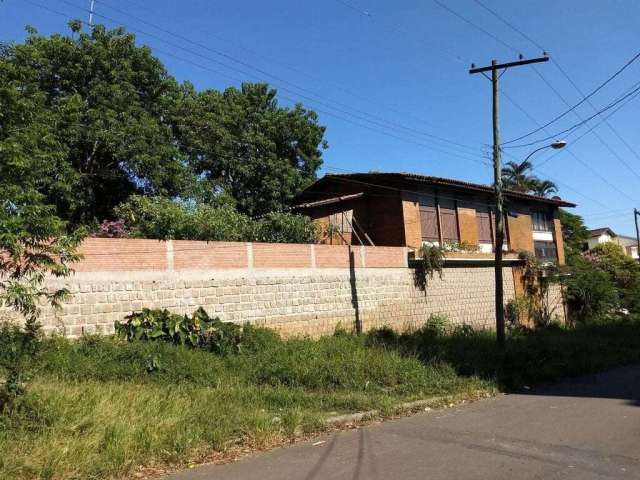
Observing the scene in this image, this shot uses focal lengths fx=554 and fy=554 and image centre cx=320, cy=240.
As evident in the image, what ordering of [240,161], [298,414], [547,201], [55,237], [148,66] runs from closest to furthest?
[55,237]
[298,414]
[148,66]
[240,161]
[547,201]

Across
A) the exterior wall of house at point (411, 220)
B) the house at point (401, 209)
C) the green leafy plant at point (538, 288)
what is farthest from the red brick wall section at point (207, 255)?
the green leafy plant at point (538, 288)

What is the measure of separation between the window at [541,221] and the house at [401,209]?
4362 millimetres

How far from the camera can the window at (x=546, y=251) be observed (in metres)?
33.2

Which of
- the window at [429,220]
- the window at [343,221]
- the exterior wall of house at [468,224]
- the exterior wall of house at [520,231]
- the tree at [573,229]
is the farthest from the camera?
the tree at [573,229]

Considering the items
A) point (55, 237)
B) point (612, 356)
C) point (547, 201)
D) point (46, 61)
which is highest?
point (46, 61)

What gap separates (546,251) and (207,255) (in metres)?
25.8

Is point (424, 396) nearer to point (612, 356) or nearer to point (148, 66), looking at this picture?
point (612, 356)

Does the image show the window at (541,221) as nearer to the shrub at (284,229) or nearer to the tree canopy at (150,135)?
the tree canopy at (150,135)

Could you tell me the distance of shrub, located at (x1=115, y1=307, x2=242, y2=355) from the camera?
41.2ft

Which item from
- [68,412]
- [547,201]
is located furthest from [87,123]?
[547,201]

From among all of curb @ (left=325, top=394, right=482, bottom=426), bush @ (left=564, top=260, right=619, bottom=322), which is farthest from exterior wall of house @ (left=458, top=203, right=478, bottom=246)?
curb @ (left=325, top=394, right=482, bottom=426)

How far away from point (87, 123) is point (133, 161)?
2132mm

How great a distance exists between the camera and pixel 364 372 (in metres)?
11.6

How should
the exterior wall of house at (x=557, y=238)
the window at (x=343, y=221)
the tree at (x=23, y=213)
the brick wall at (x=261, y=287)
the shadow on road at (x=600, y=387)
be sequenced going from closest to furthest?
the tree at (x=23, y=213)
the shadow on road at (x=600, y=387)
the brick wall at (x=261, y=287)
the window at (x=343, y=221)
the exterior wall of house at (x=557, y=238)
